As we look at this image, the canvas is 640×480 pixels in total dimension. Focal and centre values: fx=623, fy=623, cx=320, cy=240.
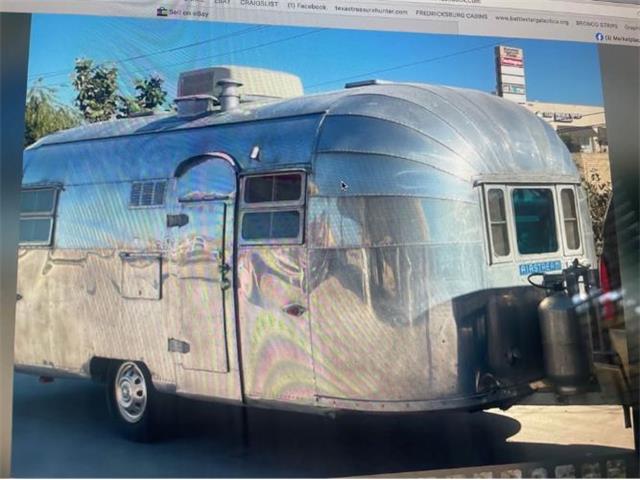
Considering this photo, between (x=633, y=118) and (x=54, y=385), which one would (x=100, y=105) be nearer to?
(x=54, y=385)

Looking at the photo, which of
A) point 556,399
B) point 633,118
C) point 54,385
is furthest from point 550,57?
point 54,385

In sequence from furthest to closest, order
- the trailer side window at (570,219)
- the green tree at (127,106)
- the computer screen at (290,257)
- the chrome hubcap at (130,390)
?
the trailer side window at (570,219), the chrome hubcap at (130,390), the green tree at (127,106), the computer screen at (290,257)

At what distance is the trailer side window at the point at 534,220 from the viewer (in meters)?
2.79

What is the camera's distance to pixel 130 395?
283 centimetres

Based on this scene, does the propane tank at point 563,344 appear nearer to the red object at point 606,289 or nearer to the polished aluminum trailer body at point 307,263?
the polished aluminum trailer body at point 307,263

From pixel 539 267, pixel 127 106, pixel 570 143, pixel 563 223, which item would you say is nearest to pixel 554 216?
pixel 563 223

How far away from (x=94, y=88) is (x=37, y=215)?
593 mm

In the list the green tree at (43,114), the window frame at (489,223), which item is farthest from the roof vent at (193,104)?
the window frame at (489,223)

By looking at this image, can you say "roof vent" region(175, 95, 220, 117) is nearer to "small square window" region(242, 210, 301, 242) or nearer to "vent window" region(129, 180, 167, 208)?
"vent window" region(129, 180, 167, 208)

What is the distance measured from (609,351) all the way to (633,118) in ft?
3.92

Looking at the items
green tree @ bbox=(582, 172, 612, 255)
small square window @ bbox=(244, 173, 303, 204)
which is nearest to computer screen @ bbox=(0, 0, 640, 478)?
small square window @ bbox=(244, 173, 303, 204)

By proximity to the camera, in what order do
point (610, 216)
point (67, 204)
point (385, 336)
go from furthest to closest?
point (610, 216)
point (67, 204)
point (385, 336)

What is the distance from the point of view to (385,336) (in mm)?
2609

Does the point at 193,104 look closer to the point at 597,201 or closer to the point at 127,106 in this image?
the point at 127,106
